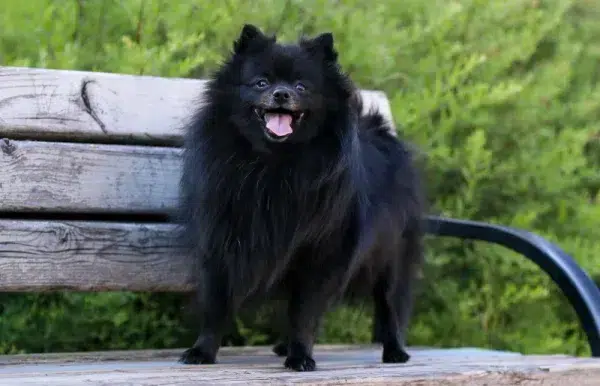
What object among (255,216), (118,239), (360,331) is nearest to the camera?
(255,216)

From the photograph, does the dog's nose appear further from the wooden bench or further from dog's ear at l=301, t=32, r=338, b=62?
the wooden bench

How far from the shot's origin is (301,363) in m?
2.24

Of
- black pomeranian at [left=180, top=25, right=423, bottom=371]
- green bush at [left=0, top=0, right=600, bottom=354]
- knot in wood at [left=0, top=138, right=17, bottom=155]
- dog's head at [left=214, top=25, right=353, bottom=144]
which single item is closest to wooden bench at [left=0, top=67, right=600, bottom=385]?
knot in wood at [left=0, top=138, right=17, bottom=155]

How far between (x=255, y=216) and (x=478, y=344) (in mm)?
1793

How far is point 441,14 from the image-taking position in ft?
12.1

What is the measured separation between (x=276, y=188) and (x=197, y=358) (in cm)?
47

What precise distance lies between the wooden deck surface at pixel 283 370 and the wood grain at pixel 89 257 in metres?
0.20

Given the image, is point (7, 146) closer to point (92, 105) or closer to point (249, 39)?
point (92, 105)


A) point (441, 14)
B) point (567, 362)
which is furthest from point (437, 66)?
point (567, 362)

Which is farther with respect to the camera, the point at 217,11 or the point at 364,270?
the point at 217,11

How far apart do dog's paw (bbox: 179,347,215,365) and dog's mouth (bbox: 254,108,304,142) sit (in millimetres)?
575

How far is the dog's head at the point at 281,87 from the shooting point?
227 cm

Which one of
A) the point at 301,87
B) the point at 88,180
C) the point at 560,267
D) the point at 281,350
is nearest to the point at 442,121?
the point at 560,267

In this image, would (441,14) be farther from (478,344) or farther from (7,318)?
(7,318)
